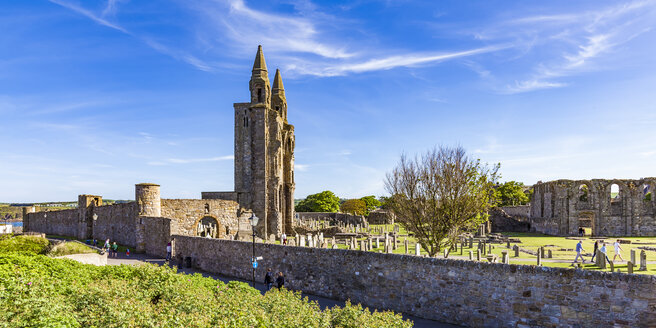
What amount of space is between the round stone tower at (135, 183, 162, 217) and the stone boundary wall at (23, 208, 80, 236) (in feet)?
59.7

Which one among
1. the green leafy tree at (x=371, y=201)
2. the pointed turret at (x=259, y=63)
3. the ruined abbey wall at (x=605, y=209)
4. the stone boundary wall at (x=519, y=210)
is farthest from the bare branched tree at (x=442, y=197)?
the green leafy tree at (x=371, y=201)

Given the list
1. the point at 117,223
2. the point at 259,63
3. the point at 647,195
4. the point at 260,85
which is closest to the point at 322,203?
the point at 259,63

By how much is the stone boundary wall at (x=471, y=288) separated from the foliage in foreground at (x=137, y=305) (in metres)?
5.85

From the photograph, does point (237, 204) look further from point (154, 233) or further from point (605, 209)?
point (605, 209)

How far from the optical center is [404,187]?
1006 inches

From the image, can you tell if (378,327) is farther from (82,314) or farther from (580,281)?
(580,281)

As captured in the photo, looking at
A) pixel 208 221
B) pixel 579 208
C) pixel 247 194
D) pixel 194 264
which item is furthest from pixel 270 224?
pixel 579 208

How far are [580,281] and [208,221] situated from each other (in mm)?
38772

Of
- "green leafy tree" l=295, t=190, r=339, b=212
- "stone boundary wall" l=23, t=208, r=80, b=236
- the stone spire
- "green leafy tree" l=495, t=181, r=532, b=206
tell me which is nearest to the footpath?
"stone boundary wall" l=23, t=208, r=80, b=236

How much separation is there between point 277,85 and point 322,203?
47.4m

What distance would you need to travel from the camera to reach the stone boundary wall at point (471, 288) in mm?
12758

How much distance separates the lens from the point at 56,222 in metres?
54.9

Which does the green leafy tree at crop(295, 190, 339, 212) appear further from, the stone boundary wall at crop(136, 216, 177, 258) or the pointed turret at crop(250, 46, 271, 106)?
the stone boundary wall at crop(136, 216, 177, 258)

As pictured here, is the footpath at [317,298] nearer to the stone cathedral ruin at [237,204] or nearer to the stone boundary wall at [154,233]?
the stone boundary wall at [154,233]
